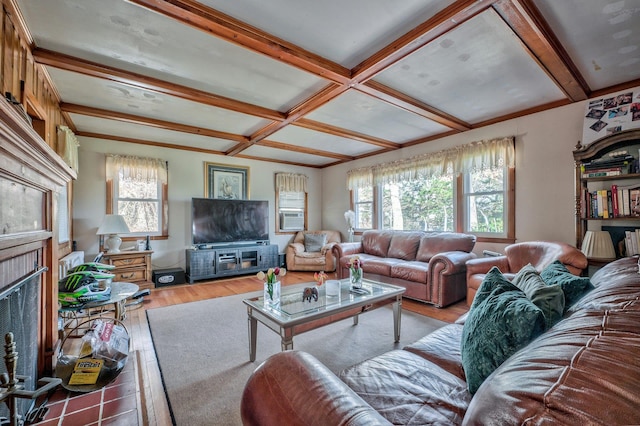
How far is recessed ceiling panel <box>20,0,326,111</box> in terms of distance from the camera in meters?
1.77

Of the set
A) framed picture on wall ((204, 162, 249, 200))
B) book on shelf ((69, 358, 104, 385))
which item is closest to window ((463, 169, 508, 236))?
framed picture on wall ((204, 162, 249, 200))

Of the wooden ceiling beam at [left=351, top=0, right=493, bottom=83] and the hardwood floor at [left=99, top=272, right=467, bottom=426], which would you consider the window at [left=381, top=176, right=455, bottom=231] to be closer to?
the hardwood floor at [left=99, top=272, right=467, bottom=426]

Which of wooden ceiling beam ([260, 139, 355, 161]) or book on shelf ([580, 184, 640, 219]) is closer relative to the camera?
book on shelf ([580, 184, 640, 219])

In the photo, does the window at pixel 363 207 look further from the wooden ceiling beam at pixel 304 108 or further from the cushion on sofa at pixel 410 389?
the cushion on sofa at pixel 410 389

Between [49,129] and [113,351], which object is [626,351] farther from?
[49,129]

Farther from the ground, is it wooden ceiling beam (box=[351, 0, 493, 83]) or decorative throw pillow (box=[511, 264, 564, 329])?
wooden ceiling beam (box=[351, 0, 493, 83])

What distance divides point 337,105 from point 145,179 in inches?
138

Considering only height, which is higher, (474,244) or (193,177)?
(193,177)

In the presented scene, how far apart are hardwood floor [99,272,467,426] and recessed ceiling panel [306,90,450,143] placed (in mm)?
2442

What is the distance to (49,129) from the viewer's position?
2.79m

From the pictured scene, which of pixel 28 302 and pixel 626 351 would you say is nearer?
pixel 626 351

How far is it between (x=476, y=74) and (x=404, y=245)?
101 inches

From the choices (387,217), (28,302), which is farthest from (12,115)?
(387,217)

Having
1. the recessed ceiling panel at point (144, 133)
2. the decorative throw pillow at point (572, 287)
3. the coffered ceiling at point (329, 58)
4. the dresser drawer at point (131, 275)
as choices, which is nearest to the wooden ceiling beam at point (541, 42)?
the coffered ceiling at point (329, 58)
